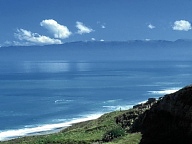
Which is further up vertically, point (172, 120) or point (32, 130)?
point (172, 120)

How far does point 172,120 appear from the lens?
31.0 metres

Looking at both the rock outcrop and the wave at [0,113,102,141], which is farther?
the wave at [0,113,102,141]

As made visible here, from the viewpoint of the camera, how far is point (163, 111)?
1284 inches

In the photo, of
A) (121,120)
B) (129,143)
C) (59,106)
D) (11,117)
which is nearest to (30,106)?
(59,106)

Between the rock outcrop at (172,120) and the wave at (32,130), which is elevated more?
the rock outcrop at (172,120)

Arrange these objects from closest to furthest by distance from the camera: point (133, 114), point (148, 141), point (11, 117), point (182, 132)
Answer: point (182, 132) < point (148, 141) < point (133, 114) < point (11, 117)

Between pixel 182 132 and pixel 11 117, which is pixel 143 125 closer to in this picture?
pixel 182 132

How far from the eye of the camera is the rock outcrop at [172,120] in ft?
95.5

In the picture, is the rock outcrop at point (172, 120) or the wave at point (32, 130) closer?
the rock outcrop at point (172, 120)

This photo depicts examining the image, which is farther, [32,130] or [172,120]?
[32,130]

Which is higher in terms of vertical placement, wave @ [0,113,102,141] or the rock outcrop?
the rock outcrop

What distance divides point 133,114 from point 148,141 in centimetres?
3572

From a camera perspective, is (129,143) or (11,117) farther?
(11,117)

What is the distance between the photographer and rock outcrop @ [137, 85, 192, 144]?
2911 cm
